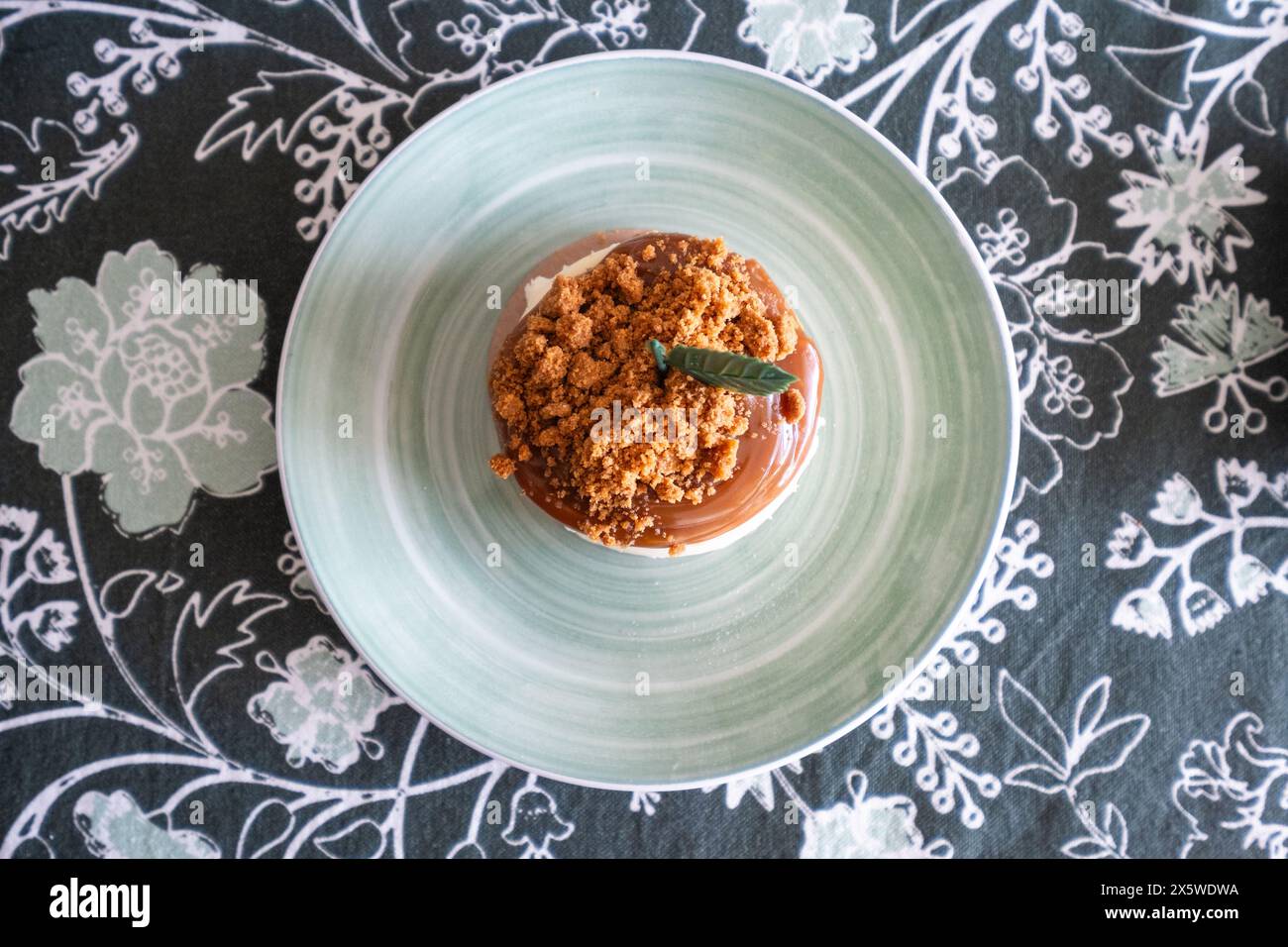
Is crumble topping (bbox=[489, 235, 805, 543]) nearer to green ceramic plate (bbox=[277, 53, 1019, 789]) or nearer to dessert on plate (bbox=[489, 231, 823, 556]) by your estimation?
dessert on plate (bbox=[489, 231, 823, 556])

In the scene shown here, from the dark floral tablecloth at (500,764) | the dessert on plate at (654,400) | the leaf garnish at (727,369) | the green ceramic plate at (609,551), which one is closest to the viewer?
the leaf garnish at (727,369)

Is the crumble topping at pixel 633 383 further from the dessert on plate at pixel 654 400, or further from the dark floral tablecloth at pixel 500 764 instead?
the dark floral tablecloth at pixel 500 764

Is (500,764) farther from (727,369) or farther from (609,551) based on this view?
(727,369)

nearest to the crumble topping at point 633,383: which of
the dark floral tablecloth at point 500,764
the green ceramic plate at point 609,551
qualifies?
the green ceramic plate at point 609,551

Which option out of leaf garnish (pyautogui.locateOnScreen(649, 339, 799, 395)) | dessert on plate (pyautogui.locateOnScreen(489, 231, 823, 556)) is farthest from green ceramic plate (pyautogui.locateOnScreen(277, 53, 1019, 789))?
leaf garnish (pyautogui.locateOnScreen(649, 339, 799, 395))

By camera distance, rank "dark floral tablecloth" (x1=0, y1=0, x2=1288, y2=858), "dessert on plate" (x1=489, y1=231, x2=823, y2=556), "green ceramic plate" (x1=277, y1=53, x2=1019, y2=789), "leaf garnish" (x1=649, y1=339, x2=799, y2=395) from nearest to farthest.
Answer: "leaf garnish" (x1=649, y1=339, x2=799, y2=395)
"dessert on plate" (x1=489, y1=231, x2=823, y2=556)
"green ceramic plate" (x1=277, y1=53, x2=1019, y2=789)
"dark floral tablecloth" (x1=0, y1=0, x2=1288, y2=858)
